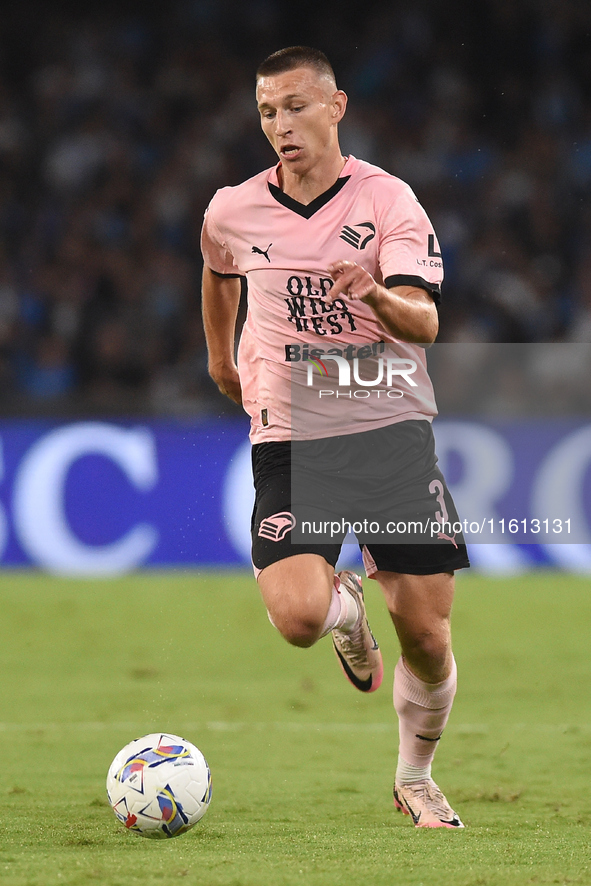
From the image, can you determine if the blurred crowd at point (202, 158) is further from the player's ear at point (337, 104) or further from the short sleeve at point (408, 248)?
the short sleeve at point (408, 248)

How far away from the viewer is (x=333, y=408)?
4.34 meters

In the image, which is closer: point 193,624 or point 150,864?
point 150,864

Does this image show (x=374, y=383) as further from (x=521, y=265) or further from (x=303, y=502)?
(x=521, y=265)

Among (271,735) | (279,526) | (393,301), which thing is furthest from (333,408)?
(271,735)

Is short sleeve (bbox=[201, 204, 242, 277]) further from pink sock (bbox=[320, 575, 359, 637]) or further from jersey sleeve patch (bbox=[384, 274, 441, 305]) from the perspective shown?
pink sock (bbox=[320, 575, 359, 637])

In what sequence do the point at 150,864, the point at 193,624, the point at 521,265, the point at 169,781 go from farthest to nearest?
1. the point at 521,265
2. the point at 193,624
3. the point at 169,781
4. the point at 150,864

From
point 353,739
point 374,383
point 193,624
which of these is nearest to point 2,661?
point 193,624

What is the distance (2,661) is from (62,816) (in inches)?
144

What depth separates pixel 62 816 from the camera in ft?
13.6

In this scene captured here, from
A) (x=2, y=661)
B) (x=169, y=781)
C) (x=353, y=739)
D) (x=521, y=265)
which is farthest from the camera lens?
(x=521, y=265)

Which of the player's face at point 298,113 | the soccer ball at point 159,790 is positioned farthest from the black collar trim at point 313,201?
the soccer ball at point 159,790

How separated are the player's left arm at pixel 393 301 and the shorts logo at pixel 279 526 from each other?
0.70 metres

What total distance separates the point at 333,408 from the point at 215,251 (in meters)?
0.78

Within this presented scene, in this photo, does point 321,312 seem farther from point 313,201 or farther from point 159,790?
point 159,790
